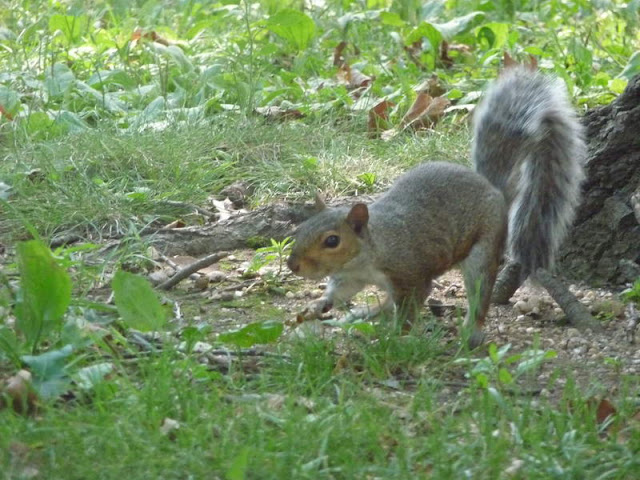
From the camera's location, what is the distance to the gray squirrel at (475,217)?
3098 millimetres

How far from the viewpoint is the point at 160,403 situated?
7.40 ft

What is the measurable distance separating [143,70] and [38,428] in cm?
352

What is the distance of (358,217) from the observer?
10.1 ft

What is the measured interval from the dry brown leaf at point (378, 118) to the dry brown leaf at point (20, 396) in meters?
2.69

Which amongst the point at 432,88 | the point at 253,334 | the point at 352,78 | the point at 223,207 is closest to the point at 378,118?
the point at 432,88

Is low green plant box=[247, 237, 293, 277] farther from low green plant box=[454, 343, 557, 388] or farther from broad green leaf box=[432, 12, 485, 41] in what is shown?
broad green leaf box=[432, 12, 485, 41]

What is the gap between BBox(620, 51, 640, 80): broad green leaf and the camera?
491 cm

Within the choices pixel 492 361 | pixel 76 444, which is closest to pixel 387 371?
pixel 492 361

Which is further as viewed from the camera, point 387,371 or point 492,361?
point 387,371

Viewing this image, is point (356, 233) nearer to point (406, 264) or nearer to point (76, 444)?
point (406, 264)

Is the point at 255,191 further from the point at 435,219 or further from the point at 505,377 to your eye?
the point at 505,377

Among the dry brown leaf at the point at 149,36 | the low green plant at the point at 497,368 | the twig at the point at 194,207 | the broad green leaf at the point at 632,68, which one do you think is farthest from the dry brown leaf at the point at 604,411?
the dry brown leaf at the point at 149,36

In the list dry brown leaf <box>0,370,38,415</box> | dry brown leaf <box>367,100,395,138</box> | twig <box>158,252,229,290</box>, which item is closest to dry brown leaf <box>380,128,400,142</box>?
dry brown leaf <box>367,100,395,138</box>

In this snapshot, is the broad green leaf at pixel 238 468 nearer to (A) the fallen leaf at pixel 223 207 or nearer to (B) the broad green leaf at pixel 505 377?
(B) the broad green leaf at pixel 505 377
